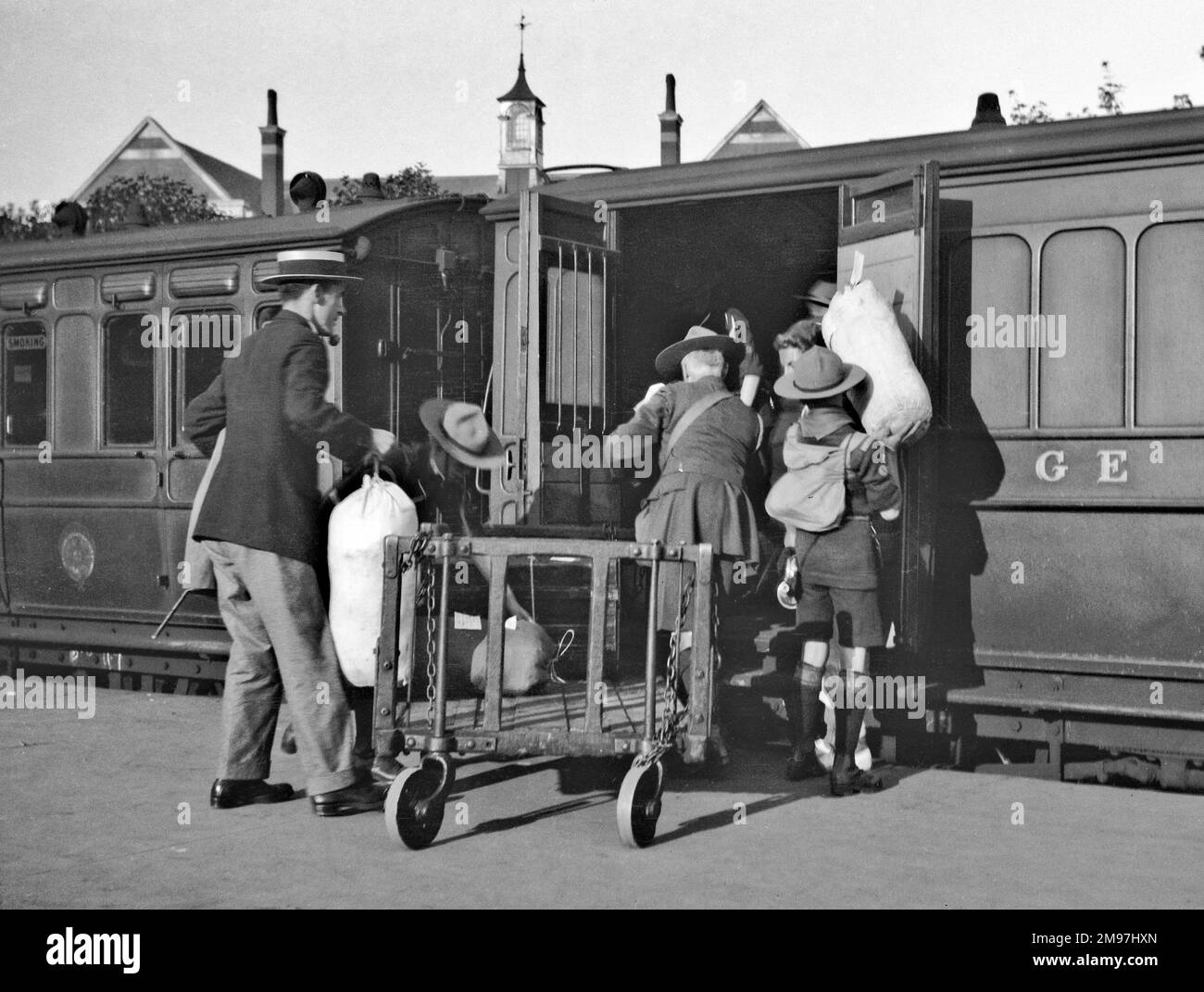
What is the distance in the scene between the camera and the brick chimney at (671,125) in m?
24.0

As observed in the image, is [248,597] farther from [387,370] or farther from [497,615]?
[387,370]

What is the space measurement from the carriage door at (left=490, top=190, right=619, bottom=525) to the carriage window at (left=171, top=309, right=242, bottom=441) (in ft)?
6.03

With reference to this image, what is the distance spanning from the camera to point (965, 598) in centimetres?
716

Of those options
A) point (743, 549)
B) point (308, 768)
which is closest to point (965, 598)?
point (743, 549)

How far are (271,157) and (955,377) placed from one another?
2466 cm

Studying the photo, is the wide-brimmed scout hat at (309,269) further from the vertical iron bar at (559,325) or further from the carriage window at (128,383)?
the carriage window at (128,383)

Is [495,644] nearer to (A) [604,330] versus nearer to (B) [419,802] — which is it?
(B) [419,802]

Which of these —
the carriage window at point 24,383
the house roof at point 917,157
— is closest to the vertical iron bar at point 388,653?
the house roof at point 917,157

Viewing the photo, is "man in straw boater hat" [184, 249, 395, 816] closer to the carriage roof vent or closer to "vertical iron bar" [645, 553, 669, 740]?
"vertical iron bar" [645, 553, 669, 740]

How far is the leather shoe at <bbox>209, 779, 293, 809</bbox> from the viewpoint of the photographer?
20.4 ft

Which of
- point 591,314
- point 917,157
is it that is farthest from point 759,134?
point 917,157

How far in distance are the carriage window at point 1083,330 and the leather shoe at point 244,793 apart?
3999 mm

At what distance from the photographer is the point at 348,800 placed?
605cm

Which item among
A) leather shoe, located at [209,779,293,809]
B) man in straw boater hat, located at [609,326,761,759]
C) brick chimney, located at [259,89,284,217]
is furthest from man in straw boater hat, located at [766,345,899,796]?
brick chimney, located at [259,89,284,217]
